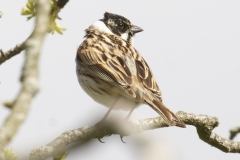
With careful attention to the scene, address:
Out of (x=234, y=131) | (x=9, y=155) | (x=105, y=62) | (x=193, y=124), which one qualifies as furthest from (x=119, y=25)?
(x=9, y=155)

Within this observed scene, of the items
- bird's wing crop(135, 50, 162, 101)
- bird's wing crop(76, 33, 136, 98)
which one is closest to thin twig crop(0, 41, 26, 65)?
bird's wing crop(76, 33, 136, 98)

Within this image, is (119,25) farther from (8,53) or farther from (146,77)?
(8,53)

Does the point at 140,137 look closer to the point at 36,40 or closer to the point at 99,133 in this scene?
the point at 99,133

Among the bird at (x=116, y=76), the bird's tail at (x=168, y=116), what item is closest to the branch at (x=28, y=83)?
the bird's tail at (x=168, y=116)

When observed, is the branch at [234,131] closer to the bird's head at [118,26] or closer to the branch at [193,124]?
the branch at [193,124]

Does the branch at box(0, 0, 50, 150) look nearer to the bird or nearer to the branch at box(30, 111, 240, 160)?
the branch at box(30, 111, 240, 160)

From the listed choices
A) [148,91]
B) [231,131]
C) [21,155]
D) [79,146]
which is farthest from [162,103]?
[21,155]
